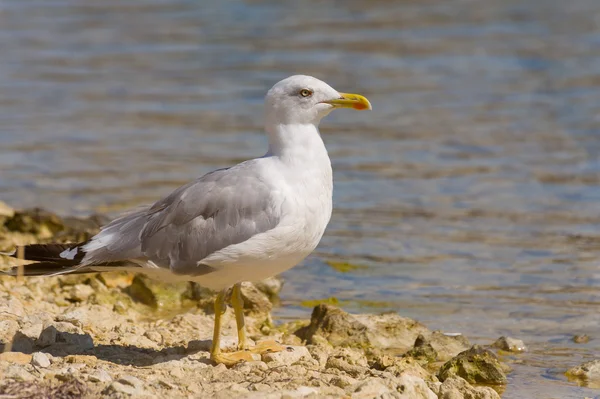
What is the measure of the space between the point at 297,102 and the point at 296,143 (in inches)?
9.6

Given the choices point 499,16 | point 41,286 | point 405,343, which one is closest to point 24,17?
point 499,16

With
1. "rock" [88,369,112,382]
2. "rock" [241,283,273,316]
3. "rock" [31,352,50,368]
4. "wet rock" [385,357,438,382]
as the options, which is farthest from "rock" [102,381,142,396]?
"rock" [241,283,273,316]

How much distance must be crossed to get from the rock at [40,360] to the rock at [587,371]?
9.60 ft

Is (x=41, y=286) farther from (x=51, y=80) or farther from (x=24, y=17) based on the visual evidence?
(x=24, y=17)

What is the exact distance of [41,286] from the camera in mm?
7316

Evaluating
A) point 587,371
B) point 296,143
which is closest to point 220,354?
point 296,143

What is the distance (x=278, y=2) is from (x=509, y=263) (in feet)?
41.4

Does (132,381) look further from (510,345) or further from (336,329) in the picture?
(510,345)

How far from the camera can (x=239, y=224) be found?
566cm

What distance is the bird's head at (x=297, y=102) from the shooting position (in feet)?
19.6

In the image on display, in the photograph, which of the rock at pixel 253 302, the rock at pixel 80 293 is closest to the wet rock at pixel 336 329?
the rock at pixel 253 302

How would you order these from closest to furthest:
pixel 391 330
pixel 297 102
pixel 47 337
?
1. pixel 47 337
2. pixel 297 102
3. pixel 391 330

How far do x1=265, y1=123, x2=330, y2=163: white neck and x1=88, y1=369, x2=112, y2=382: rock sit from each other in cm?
152

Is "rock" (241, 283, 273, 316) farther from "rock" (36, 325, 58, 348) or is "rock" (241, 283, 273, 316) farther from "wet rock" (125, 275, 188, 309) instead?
"rock" (36, 325, 58, 348)
